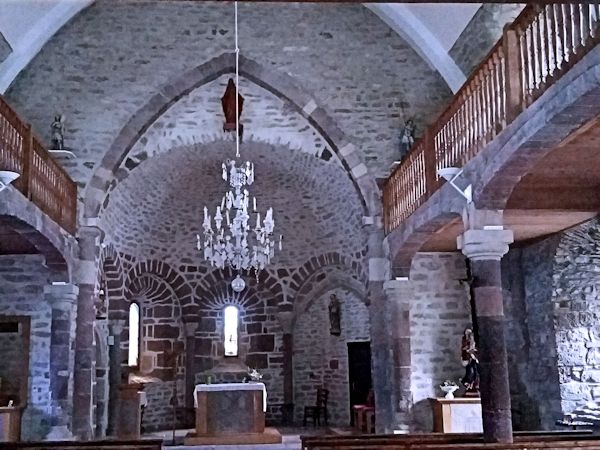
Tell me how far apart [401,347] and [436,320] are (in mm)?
1209

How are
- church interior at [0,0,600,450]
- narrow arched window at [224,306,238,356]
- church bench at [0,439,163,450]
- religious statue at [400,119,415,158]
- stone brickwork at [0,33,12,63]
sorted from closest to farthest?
1. church bench at [0,439,163,450]
2. church interior at [0,0,600,450]
3. stone brickwork at [0,33,12,63]
4. religious statue at [400,119,415,158]
5. narrow arched window at [224,306,238,356]

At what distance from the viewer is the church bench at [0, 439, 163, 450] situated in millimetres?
7043

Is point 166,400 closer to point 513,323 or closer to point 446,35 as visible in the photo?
point 513,323

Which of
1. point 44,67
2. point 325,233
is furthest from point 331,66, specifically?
point 44,67

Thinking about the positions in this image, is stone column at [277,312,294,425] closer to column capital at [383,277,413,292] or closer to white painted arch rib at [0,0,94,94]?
column capital at [383,277,413,292]

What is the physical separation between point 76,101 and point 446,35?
21.8 ft

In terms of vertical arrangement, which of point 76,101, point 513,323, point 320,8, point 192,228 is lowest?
point 513,323

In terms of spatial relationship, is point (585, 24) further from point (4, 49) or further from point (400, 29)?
Answer: point (4, 49)

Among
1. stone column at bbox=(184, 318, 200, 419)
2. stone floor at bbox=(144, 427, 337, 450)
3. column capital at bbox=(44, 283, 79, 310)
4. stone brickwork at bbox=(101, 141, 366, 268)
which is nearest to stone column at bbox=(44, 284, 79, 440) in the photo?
column capital at bbox=(44, 283, 79, 310)

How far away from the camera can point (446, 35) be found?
12.3 metres

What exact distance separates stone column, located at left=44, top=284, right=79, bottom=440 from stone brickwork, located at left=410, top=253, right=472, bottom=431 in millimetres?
5788

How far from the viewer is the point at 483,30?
1117 centimetres

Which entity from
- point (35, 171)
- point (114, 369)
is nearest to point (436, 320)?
point (114, 369)

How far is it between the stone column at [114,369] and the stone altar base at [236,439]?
2.37 m
